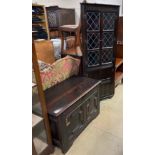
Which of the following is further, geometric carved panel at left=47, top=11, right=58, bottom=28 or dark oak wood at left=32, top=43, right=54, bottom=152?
geometric carved panel at left=47, top=11, right=58, bottom=28

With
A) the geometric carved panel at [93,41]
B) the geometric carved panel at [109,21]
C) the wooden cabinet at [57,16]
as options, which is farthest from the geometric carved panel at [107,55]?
the wooden cabinet at [57,16]

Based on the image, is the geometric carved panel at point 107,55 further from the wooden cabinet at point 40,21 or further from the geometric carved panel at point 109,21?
the wooden cabinet at point 40,21

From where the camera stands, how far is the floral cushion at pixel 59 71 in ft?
5.93

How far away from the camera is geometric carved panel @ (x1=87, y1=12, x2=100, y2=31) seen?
7.24 ft

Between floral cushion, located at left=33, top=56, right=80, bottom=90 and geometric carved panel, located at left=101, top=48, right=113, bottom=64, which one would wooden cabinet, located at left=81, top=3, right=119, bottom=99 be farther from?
floral cushion, located at left=33, top=56, right=80, bottom=90

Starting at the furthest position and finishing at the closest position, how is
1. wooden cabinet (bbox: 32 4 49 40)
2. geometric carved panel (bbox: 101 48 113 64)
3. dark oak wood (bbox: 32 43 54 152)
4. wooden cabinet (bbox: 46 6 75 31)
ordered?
wooden cabinet (bbox: 46 6 75 31) < wooden cabinet (bbox: 32 4 49 40) < geometric carved panel (bbox: 101 48 113 64) < dark oak wood (bbox: 32 43 54 152)

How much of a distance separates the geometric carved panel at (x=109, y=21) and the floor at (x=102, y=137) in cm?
116

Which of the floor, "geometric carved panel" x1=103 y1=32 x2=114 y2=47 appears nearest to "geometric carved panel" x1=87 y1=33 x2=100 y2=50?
"geometric carved panel" x1=103 y1=32 x2=114 y2=47

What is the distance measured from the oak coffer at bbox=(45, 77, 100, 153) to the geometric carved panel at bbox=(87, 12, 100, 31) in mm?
687

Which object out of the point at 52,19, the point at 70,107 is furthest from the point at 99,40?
the point at 52,19

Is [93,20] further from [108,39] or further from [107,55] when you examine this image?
[107,55]

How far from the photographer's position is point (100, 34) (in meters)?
A: 2.36
